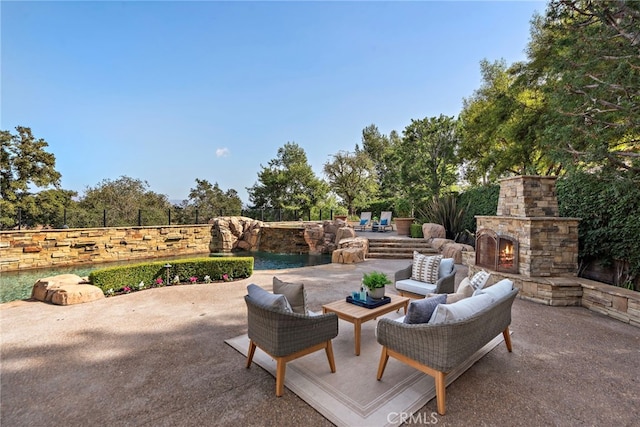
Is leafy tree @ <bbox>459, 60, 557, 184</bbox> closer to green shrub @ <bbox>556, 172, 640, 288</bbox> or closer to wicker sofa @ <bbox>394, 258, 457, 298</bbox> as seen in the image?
green shrub @ <bbox>556, 172, 640, 288</bbox>

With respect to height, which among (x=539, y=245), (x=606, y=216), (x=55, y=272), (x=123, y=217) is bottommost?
(x=55, y=272)

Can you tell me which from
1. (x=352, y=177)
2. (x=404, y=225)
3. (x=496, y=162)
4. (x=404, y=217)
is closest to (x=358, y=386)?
(x=404, y=225)

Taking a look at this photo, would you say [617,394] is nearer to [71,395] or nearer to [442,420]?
[442,420]

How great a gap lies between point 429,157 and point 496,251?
26.2 ft

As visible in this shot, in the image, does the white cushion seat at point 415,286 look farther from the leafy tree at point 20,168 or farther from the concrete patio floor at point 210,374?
the leafy tree at point 20,168

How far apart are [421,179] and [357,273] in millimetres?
7666

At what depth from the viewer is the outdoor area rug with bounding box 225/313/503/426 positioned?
2.22 metres

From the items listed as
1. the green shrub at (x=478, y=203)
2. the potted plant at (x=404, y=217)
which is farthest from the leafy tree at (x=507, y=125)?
the potted plant at (x=404, y=217)

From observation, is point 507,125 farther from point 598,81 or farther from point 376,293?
point 376,293

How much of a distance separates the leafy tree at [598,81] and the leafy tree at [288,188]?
52.9 ft

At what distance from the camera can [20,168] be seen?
12.4 metres

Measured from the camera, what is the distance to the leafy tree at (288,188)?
2086cm

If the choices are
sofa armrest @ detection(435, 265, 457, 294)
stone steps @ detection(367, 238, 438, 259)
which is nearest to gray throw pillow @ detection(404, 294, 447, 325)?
sofa armrest @ detection(435, 265, 457, 294)

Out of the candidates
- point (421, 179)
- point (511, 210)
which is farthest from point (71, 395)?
point (421, 179)
